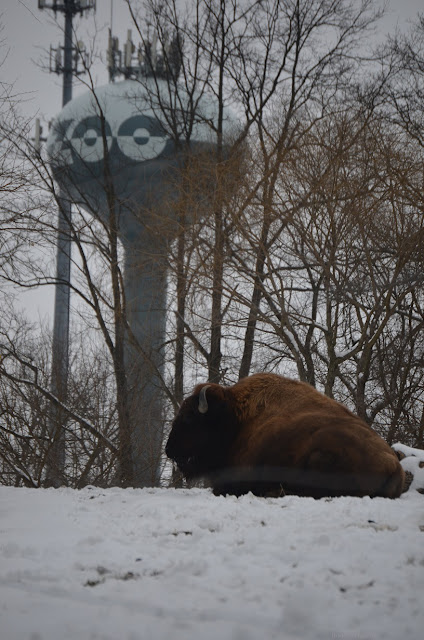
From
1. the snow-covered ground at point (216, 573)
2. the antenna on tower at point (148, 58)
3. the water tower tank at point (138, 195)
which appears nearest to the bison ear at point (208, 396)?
the snow-covered ground at point (216, 573)

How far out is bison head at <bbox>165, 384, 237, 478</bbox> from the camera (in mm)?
7973

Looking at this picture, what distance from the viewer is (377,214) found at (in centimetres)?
1429

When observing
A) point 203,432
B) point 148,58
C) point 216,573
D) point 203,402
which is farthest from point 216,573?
point 148,58

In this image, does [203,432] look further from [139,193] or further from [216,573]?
[139,193]

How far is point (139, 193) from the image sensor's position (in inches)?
1136

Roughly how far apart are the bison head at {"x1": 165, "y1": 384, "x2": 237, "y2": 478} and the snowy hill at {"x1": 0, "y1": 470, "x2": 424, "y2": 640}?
2.76 metres

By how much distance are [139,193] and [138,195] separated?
0.18 meters

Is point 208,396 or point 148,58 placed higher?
point 148,58

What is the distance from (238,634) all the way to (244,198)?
1359cm

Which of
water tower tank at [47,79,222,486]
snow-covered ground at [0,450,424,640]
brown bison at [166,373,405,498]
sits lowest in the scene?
snow-covered ground at [0,450,424,640]

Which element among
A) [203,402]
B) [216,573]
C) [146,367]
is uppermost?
[146,367]

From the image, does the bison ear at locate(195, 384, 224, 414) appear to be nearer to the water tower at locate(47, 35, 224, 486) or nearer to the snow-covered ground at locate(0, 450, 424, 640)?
the snow-covered ground at locate(0, 450, 424, 640)

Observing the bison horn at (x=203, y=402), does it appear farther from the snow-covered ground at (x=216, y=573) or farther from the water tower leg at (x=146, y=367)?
the water tower leg at (x=146, y=367)

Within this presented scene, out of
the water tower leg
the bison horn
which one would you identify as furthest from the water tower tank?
the bison horn
